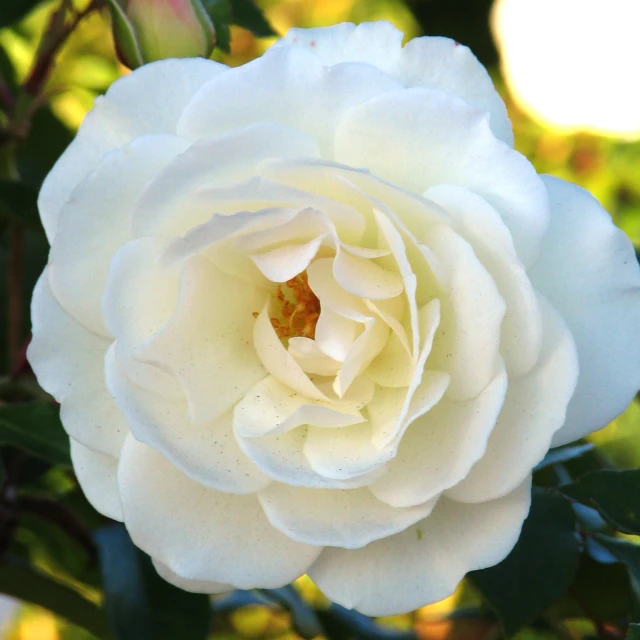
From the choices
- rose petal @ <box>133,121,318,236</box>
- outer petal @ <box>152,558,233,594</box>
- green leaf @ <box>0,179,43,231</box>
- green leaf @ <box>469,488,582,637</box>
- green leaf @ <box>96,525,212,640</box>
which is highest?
rose petal @ <box>133,121,318,236</box>

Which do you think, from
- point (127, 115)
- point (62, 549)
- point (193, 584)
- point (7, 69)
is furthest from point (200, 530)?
point (7, 69)

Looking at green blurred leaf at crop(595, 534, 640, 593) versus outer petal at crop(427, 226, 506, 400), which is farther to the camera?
green blurred leaf at crop(595, 534, 640, 593)

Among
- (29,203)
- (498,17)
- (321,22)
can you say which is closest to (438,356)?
(29,203)

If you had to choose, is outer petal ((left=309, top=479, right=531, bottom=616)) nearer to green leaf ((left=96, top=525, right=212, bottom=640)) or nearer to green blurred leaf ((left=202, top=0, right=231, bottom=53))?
green leaf ((left=96, top=525, right=212, bottom=640))

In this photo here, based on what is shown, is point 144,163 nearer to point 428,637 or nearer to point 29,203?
point 29,203

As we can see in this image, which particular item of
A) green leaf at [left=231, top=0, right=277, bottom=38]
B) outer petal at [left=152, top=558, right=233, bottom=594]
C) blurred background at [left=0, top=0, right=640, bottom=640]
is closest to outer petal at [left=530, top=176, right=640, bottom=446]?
outer petal at [left=152, top=558, right=233, bottom=594]
